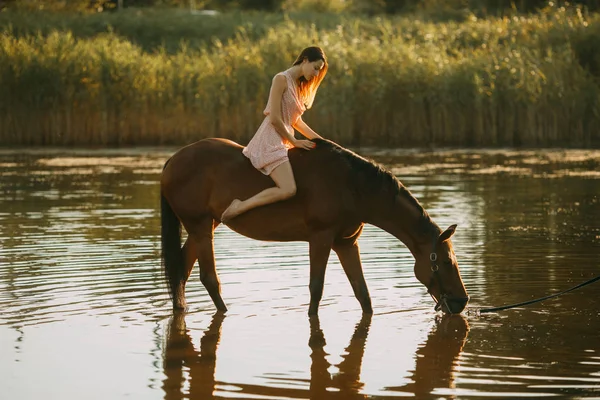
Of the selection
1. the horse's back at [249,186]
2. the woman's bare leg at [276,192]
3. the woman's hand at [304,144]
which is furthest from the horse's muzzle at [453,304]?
the woman's hand at [304,144]

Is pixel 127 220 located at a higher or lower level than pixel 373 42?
lower

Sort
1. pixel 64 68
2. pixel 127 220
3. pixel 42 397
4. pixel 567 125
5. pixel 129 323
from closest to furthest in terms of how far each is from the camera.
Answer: pixel 42 397 < pixel 129 323 < pixel 127 220 < pixel 567 125 < pixel 64 68

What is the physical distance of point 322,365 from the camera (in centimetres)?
725

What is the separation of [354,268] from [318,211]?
1.91 ft

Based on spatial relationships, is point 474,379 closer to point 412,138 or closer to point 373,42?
point 412,138

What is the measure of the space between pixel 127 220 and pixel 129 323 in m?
6.85

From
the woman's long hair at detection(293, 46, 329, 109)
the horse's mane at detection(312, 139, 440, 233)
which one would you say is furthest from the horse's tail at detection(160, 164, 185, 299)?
Answer: the horse's mane at detection(312, 139, 440, 233)

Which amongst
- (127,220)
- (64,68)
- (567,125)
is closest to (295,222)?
(127,220)

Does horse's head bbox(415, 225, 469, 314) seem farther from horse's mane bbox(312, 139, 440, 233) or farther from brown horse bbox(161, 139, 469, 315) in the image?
horse's mane bbox(312, 139, 440, 233)

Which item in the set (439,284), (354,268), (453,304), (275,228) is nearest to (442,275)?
(439,284)

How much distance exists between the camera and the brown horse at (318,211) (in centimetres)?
859

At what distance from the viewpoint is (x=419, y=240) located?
8.64m

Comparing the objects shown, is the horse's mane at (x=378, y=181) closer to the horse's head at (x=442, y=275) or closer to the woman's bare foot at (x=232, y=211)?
the horse's head at (x=442, y=275)

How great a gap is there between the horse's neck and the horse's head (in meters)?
Answer: 0.08
